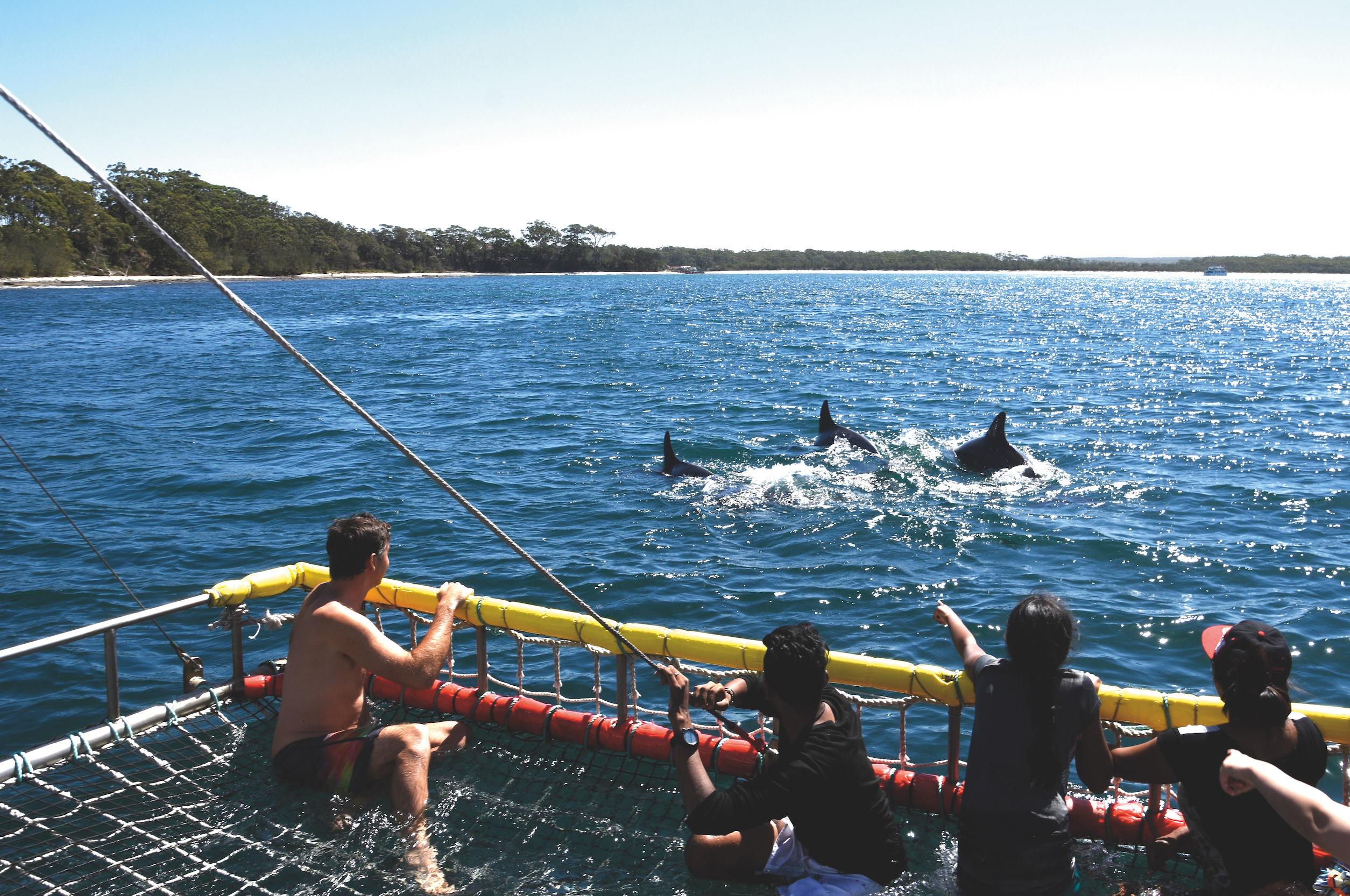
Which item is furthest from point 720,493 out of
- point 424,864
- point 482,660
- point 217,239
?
point 217,239

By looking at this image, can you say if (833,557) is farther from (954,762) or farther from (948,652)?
(954,762)

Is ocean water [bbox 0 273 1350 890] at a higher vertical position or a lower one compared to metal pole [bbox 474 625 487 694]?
lower

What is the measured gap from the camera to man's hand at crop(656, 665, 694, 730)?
3.56 metres

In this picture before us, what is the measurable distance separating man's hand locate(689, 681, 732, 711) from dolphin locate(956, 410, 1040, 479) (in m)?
13.0

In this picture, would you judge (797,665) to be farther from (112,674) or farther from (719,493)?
(719,493)

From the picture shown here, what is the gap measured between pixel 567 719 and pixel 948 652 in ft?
15.9

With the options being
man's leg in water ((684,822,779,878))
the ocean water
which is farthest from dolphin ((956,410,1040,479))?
man's leg in water ((684,822,779,878))

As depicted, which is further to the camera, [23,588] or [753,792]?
[23,588]

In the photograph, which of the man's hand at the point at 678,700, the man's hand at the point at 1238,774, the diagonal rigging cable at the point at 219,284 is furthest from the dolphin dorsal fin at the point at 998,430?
the man's hand at the point at 1238,774

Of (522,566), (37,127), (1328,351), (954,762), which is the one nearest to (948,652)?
(954,762)

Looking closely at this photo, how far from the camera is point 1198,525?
12844 mm

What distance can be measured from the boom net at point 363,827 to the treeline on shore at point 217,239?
77.5 meters

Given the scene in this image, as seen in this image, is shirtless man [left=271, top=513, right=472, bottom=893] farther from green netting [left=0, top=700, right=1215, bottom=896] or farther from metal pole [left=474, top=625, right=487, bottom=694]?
metal pole [left=474, top=625, right=487, bottom=694]

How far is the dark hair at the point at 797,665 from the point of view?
11.2ft
